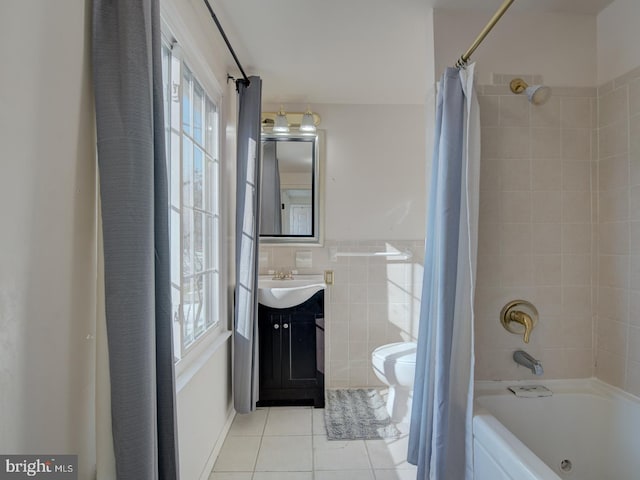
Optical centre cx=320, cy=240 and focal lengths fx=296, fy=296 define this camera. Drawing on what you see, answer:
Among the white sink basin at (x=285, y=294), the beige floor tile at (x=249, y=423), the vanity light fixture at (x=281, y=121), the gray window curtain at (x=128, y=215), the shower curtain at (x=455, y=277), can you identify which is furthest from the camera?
the vanity light fixture at (x=281, y=121)

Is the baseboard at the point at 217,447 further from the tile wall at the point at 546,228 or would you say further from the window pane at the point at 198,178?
the tile wall at the point at 546,228

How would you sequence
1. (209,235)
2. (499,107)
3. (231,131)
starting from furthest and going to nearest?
(231,131) < (209,235) < (499,107)

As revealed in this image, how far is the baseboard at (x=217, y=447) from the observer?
1.56 m

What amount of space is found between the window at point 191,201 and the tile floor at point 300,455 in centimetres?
75

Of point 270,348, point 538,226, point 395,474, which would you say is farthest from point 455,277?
point 270,348

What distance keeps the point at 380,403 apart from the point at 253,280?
1.38m

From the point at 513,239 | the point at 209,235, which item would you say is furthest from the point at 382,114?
the point at 209,235

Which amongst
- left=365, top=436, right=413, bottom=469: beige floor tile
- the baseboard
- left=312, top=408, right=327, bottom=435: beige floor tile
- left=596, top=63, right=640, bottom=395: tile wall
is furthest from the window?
left=596, top=63, right=640, bottom=395: tile wall

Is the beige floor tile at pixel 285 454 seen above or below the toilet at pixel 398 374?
below

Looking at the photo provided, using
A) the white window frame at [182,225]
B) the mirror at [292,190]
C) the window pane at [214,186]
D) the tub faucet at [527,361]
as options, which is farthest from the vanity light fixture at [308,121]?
the tub faucet at [527,361]

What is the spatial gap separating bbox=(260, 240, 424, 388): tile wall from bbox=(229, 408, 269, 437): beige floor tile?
0.63 meters

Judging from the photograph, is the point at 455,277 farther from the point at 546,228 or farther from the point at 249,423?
the point at 249,423

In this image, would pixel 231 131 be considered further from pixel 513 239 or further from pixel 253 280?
pixel 513 239

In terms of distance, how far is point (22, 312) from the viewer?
58 centimetres
